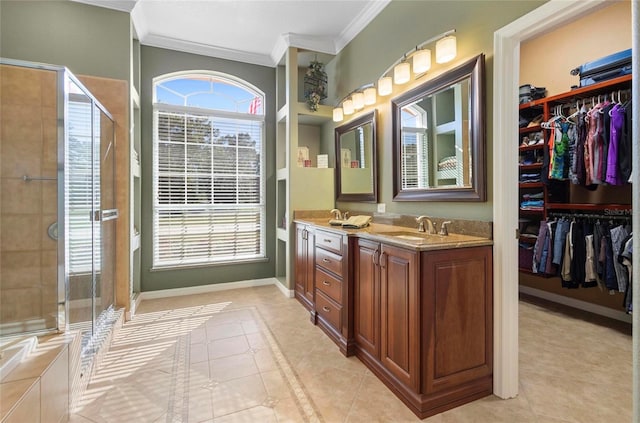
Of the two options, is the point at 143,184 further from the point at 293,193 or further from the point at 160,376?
the point at 160,376

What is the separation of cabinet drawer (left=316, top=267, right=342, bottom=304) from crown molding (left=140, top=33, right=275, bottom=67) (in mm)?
3007

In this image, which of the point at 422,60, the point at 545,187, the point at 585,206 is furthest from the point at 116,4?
the point at 585,206

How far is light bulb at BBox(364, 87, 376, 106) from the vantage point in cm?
299

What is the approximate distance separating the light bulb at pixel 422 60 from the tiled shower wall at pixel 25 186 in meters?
2.68

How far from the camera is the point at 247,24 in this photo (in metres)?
3.36

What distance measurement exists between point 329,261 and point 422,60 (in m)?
1.79

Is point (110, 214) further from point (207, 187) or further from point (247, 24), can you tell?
point (247, 24)

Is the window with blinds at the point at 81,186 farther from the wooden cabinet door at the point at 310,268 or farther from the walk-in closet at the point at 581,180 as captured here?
the walk-in closet at the point at 581,180

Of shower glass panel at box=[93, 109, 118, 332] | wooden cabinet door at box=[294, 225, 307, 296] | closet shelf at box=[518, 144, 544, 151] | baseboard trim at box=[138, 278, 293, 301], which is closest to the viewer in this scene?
shower glass panel at box=[93, 109, 118, 332]

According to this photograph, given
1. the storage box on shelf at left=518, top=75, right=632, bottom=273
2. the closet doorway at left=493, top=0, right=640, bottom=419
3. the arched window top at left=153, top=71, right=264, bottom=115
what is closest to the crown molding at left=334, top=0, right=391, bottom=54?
the arched window top at left=153, top=71, right=264, bottom=115

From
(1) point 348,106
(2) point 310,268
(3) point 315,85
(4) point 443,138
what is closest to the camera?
(4) point 443,138

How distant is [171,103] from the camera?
380 cm

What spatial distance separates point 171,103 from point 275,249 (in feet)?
7.71

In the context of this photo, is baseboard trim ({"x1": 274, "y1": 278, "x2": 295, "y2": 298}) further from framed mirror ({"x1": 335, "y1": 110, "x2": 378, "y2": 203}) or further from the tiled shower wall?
the tiled shower wall
